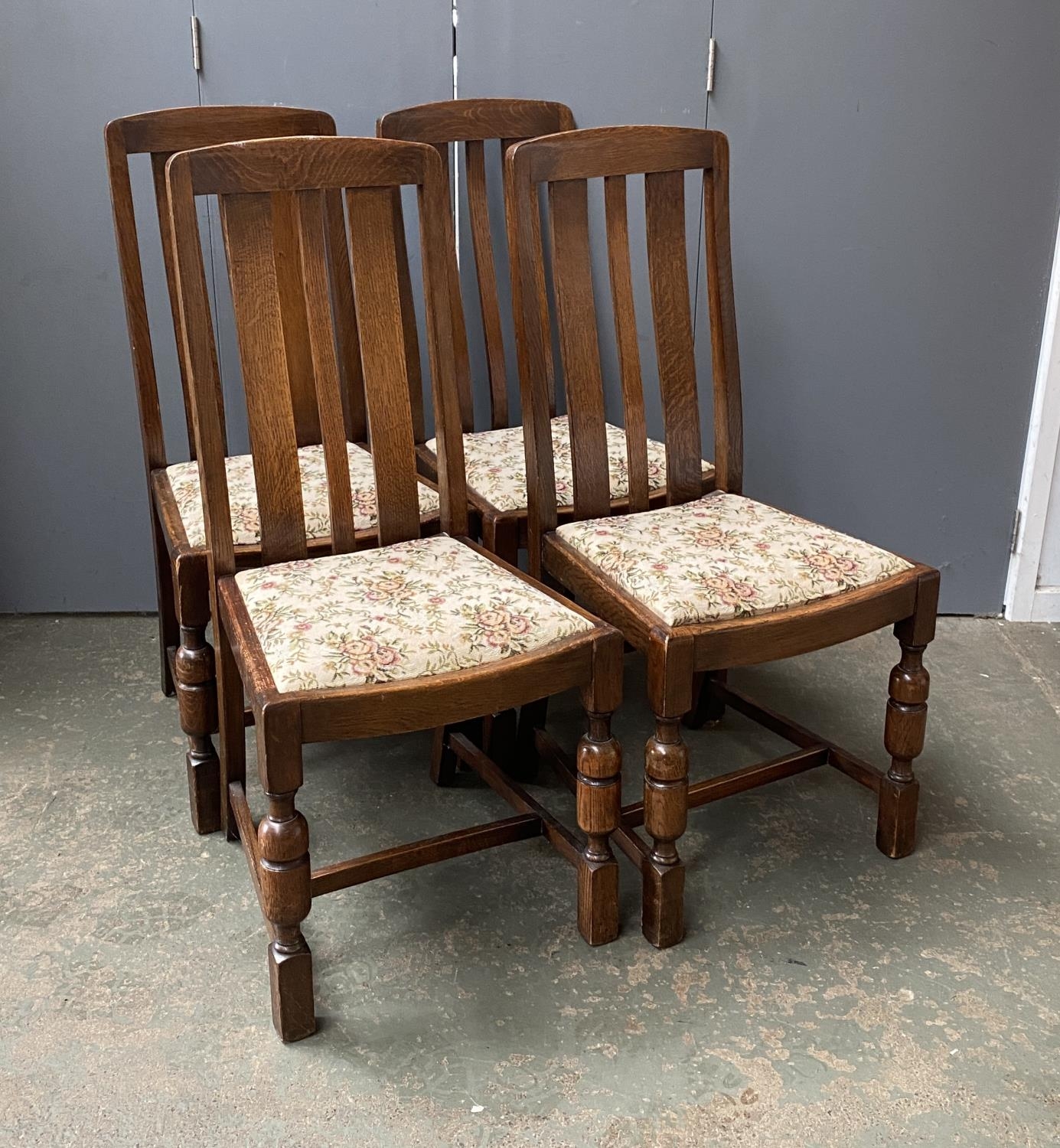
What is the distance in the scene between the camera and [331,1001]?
63.0 inches

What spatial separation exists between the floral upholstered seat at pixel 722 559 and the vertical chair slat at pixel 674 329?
85mm

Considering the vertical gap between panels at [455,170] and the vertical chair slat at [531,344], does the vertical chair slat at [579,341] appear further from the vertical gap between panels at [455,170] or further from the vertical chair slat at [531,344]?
the vertical gap between panels at [455,170]

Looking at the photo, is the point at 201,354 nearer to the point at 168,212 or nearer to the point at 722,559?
the point at 168,212

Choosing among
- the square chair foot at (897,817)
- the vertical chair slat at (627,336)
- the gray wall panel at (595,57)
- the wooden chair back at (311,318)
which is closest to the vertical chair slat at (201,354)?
the wooden chair back at (311,318)

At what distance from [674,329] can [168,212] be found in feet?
2.95

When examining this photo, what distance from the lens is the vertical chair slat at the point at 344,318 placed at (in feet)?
7.05

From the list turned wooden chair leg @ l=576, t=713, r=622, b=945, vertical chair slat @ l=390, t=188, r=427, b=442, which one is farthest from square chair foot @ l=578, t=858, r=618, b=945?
vertical chair slat @ l=390, t=188, r=427, b=442

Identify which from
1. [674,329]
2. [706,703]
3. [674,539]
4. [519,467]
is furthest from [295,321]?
[706,703]

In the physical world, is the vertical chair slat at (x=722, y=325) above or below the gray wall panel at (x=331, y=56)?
below

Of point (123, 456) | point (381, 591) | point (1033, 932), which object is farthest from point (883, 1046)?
point (123, 456)

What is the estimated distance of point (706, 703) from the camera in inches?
91.7

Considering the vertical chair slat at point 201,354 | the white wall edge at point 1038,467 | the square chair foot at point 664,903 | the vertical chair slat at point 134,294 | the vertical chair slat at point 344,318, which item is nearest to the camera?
the vertical chair slat at point 201,354

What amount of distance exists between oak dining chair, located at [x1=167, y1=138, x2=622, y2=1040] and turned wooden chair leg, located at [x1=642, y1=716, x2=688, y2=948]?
5 centimetres

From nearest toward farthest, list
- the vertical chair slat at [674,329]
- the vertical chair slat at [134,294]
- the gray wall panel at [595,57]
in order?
the vertical chair slat at [674,329]
the vertical chair slat at [134,294]
the gray wall panel at [595,57]
